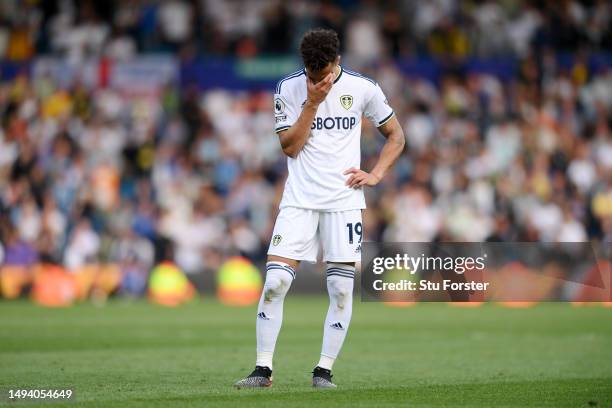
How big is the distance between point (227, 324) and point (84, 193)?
8.82 meters

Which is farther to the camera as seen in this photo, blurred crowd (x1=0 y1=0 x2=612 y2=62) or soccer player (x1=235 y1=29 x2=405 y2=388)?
blurred crowd (x1=0 y1=0 x2=612 y2=62)

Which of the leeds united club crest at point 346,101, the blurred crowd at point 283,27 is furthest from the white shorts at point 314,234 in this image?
the blurred crowd at point 283,27

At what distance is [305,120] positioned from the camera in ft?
32.8

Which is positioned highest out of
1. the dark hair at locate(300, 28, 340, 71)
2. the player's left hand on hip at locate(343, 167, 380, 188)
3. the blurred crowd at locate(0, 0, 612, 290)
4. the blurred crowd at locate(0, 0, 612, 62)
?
the blurred crowd at locate(0, 0, 612, 62)

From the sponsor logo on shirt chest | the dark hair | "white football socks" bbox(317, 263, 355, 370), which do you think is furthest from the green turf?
the dark hair

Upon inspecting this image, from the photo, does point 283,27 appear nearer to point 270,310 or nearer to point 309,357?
point 309,357

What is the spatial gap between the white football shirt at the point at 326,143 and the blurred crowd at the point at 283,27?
18.5 metres

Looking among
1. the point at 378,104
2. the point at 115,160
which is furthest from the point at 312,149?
the point at 115,160

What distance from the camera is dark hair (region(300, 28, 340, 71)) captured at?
9.73 meters

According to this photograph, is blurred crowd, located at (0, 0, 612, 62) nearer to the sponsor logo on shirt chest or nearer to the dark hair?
the sponsor logo on shirt chest

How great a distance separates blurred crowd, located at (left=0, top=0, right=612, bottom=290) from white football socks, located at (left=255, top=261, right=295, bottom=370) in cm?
1531

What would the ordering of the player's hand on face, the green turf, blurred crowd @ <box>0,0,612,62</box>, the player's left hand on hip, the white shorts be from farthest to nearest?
blurred crowd @ <box>0,0,612,62</box>, the player's left hand on hip, the white shorts, the player's hand on face, the green turf

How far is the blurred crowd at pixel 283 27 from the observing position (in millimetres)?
29094

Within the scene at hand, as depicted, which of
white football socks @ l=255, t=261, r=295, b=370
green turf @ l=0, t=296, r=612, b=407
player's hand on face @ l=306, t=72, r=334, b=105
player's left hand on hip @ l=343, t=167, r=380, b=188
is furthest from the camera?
player's left hand on hip @ l=343, t=167, r=380, b=188
